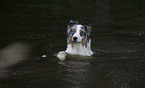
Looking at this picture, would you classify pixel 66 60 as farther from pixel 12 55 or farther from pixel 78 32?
pixel 12 55

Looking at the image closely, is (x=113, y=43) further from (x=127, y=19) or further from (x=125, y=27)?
(x=127, y=19)

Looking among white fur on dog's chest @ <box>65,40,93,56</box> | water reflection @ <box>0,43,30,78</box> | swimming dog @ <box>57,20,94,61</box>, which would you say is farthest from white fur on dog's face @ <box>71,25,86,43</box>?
water reflection @ <box>0,43,30,78</box>

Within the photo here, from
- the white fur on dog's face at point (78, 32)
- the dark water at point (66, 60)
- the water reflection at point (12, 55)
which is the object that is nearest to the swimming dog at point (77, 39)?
the white fur on dog's face at point (78, 32)

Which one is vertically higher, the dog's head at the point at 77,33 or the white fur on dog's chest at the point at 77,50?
the dog's head at the point at 77,33

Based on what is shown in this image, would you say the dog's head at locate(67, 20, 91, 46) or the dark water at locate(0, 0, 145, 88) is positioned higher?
the dog's head at locate(67, 20, 91, 46)

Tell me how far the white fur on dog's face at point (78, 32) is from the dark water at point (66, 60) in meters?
0.91

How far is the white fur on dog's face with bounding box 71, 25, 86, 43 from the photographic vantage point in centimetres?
861

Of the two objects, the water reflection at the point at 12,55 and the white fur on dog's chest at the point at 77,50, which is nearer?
the water reflection at the point at 12,55

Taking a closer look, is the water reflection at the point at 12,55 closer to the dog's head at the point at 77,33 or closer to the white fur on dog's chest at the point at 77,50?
the white fur on dog's chest at the point at 77,50

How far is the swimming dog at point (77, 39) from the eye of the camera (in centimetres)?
870

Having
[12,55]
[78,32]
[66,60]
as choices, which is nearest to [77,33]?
[78,32]

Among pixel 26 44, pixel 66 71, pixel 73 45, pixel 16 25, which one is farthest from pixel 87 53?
pixel 16 25

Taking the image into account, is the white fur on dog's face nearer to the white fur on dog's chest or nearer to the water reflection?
the white fur on dog's chest

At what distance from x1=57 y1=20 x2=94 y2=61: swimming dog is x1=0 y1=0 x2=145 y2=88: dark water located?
27cm
